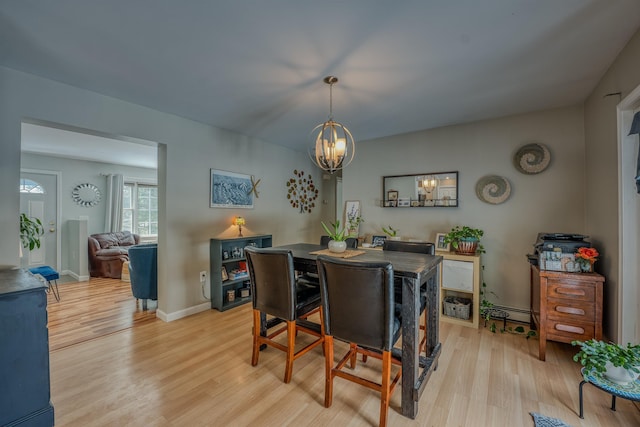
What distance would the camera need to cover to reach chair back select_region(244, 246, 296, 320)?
6.61 ft

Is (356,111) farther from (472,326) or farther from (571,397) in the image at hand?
(571,397)

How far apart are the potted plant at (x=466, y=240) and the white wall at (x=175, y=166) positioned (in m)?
2.76

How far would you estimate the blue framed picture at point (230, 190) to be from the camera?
3.78 m

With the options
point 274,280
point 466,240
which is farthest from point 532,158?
point 274,280

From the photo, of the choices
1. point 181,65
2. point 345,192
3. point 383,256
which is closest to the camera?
point 181,65

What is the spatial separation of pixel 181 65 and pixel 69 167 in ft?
16.9

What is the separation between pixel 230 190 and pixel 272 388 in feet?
8.94

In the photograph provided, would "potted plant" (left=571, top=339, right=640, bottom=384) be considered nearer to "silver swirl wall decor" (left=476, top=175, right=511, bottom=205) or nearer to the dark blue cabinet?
"silver swirl wall decor" (left=476, top=175, right=511, bottom=205)

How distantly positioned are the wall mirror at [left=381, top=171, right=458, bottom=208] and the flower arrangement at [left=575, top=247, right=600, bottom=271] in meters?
1.40

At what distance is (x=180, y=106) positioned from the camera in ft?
9.93

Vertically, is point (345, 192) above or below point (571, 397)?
above

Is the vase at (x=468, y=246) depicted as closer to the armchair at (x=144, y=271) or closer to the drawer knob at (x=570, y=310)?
the drawer knob at (x=570, y=310)

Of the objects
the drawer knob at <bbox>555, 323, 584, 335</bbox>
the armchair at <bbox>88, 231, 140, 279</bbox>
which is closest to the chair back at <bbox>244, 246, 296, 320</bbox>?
the drawer knob at <bbox>555, 323, 584, 335</bbox>

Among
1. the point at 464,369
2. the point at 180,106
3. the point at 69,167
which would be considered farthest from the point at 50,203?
the point at 464,369
